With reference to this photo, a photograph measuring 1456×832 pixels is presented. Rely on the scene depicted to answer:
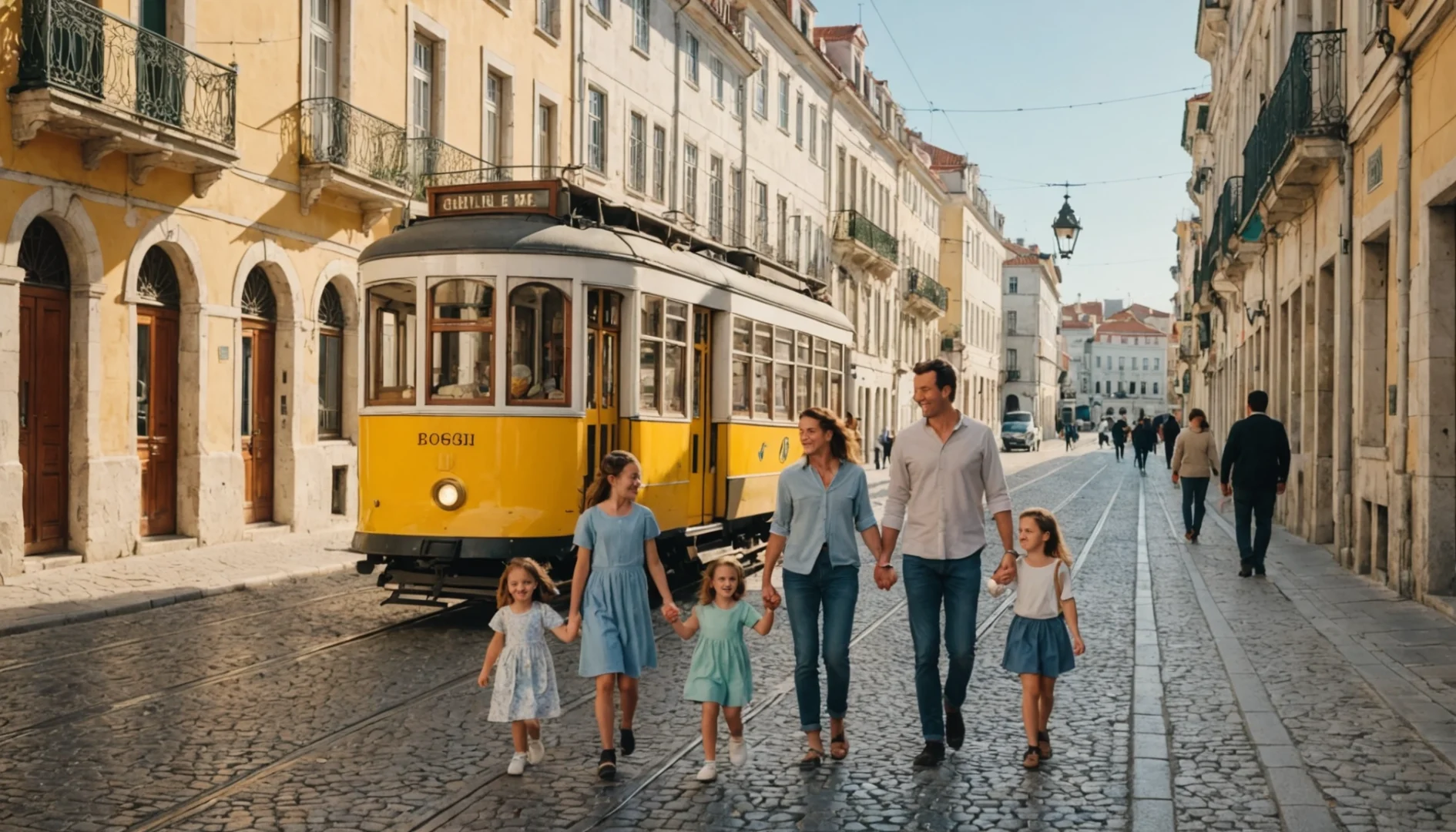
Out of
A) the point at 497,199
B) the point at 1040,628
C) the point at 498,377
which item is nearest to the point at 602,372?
the point at 498,377

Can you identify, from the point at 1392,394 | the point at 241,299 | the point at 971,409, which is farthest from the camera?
the point at 971,409

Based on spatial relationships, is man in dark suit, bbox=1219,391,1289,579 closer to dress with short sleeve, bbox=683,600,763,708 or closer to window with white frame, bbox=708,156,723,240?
dress with short sleeve, bbox=683,600,763,708

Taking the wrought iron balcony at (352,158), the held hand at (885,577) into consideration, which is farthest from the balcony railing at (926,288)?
the held hand at (885,577)

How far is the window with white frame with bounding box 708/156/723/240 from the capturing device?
37375mm

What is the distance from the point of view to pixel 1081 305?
19175 cm

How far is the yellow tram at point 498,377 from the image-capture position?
11422 millimetres

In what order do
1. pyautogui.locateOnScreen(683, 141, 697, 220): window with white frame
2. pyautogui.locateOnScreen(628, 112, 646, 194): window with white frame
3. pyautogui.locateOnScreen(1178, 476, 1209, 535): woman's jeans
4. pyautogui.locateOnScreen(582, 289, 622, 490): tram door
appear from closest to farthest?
pyautogui.locateOnScreen(582, 289, 622, 490): tram door < pyautogui.locateOnScreen(1178, 476, 1209, 535): woman's jeans < pyautogui.locateOnScreen(628, 112, 646, 194): window with white frame < pyautogui.locateOnScreen(683, 141, 697, 220): window with white frame

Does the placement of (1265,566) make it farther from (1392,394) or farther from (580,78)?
(580,78)

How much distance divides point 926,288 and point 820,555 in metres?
60.4

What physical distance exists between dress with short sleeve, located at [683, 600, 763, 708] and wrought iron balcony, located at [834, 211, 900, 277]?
4506cm

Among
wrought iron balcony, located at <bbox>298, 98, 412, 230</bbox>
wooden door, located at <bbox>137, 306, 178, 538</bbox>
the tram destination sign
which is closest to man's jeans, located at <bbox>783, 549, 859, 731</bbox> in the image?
the tram destination sign

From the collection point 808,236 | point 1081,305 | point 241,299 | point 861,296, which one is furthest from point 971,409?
point 1081,305

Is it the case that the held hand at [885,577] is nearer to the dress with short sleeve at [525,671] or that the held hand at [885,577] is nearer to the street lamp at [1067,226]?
the dress with short sleeve at [525,671]

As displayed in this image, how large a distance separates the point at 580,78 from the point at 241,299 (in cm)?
1135
